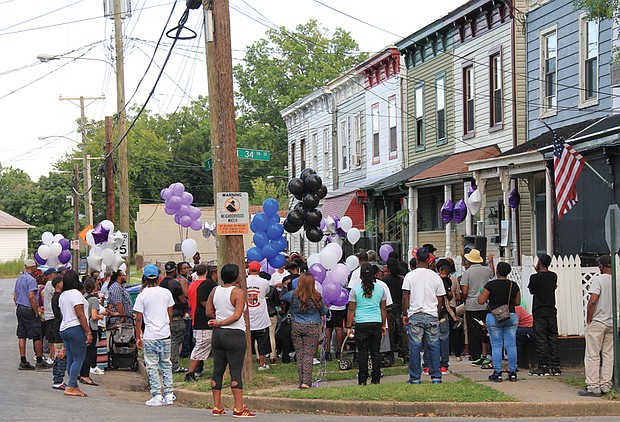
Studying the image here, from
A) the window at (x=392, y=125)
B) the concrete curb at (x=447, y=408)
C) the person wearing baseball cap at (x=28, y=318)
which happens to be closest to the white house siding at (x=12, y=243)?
the window at (x=392, y=125)

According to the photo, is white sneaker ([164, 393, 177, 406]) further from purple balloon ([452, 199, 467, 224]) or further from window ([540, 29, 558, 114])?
purple balloon ([452, 199, 467, 224])

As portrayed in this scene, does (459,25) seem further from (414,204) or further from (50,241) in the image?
(50,241)

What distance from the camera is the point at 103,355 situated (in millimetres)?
17828

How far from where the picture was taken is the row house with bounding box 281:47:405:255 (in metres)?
32.3

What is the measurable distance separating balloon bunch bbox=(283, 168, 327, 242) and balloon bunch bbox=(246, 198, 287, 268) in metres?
0.99

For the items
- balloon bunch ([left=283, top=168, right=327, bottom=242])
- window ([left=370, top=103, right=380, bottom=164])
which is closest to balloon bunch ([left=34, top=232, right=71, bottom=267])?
balloon bunch ([left=283, top=168, right=327, bottom=242])

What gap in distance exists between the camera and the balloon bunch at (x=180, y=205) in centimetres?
2472

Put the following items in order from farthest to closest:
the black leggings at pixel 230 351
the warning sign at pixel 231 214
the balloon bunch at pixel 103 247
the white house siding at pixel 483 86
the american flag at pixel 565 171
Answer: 1. the white house siding at pixel 483 86
2. the balloon bunch at pixel 103 247
3. the american flag at pixel 565 171
4. the warning sign at pixel 231 214
5. the black leggings at pixel 230 351

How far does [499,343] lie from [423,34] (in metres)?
17.2

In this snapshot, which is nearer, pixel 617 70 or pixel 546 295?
pixel 546 295

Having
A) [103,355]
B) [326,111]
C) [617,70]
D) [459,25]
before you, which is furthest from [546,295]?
[326,111]

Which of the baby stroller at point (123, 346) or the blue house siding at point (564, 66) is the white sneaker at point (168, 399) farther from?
the blue house siding at point (564, 66)

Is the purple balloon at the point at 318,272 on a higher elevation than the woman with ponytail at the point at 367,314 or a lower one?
higher

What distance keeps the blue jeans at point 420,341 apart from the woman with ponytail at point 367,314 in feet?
1.56
